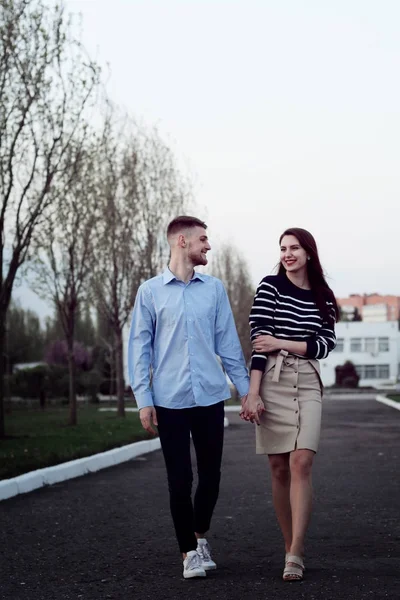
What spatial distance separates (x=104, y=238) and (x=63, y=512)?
64.5ft

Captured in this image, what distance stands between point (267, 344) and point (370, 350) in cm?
9992

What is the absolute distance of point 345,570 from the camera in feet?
19.6

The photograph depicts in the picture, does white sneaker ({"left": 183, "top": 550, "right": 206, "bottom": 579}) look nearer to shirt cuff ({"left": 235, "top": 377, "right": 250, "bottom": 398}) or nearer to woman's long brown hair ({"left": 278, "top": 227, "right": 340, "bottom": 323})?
shirt cuff ({"left": 235, "top": 377, "right": 250, "bottom": 398})

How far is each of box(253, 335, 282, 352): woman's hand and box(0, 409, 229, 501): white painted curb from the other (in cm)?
526

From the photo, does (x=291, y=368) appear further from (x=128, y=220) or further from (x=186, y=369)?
(x=128, y=220)

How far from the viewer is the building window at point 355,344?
344 ft

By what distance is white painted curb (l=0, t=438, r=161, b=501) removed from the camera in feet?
35.8

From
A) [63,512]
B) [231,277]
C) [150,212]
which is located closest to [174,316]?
[63,512]

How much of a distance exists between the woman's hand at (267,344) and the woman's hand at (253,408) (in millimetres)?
268

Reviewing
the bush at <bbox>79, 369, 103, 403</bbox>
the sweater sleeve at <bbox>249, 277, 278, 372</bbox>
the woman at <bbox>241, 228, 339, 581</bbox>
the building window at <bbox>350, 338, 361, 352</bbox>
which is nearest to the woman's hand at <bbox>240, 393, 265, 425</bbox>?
the woman at <bbox>241, 228, 339, 581</bbox>

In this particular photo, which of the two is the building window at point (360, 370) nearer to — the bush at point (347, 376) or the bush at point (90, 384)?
the bush at point (347, 376)

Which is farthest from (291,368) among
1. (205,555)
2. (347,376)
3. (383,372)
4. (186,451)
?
(383,372)

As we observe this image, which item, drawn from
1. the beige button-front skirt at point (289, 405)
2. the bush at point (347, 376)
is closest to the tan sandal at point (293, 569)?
the beige button-front skirt at point (289, 405)

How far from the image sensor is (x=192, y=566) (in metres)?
5.89
